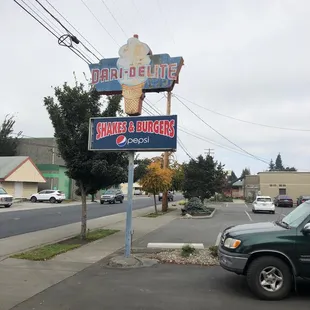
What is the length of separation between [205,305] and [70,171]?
8.41 meters

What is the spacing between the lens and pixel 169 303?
6090mm

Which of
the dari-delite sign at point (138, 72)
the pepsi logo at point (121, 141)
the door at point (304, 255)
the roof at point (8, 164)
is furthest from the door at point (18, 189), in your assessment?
the door at point (304, 255)

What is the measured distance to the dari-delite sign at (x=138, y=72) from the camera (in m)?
10.5

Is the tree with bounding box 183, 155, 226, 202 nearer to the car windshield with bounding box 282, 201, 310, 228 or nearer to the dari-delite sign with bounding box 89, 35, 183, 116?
the dari-delite sign with bounding box 89, 35, 183, 116

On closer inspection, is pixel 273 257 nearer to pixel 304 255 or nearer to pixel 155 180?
pixel 304 255

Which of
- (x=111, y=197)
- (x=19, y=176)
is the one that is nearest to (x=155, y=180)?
(x=111, y=197)

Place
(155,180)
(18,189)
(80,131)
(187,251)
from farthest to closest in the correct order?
1. (18,189)
2. (155,180)
3. (80,131)
4. (187,251)

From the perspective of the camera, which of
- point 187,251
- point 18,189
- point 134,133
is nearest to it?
point 134,133

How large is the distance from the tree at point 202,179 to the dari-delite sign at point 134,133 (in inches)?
909

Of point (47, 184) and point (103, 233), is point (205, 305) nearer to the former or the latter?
point (103, 233)

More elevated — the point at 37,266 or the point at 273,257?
the point at 273,257

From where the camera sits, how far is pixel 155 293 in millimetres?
6672

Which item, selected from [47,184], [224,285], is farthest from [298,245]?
[47,184]

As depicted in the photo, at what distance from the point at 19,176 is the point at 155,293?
40.7 m
